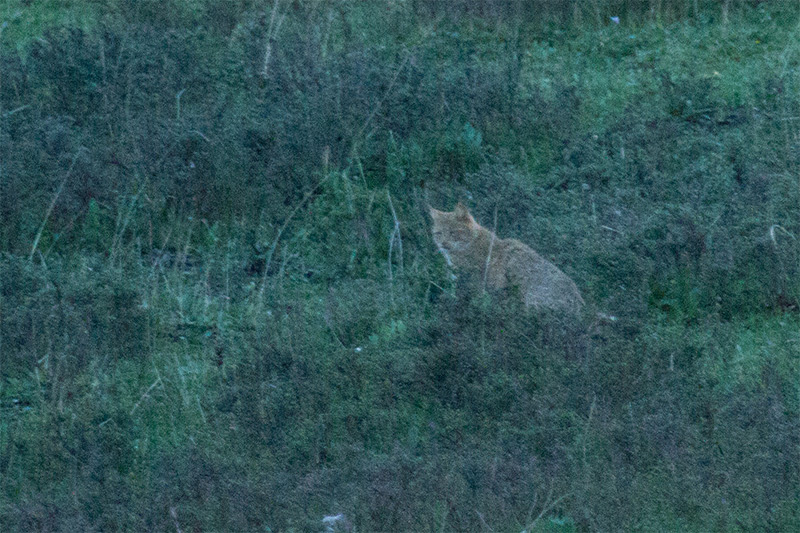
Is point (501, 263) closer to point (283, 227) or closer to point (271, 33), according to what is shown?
point (283, 227)

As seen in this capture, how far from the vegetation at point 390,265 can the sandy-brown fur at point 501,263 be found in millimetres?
148

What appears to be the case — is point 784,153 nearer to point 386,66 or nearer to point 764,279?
point 764,279

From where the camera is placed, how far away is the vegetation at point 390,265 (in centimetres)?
372

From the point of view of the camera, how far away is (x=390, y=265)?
5270 mm

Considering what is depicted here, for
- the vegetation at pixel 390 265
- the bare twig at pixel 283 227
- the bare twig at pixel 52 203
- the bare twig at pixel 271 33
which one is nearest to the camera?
the vegetation at pixel 390 265

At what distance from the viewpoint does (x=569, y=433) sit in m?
3.92

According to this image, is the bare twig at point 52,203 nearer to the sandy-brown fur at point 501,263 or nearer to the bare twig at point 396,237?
the bare twig at point 396,237

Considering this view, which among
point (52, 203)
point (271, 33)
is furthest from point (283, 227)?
point (271, 33)

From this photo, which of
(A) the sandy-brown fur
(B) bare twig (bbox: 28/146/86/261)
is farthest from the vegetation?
(A) the sandy-brown fur

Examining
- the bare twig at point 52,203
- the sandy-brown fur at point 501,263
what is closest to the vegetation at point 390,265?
the bare twig at point 52,203

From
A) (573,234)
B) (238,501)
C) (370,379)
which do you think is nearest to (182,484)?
(238,501)

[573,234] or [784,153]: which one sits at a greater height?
[784,153]

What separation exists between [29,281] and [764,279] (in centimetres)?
418

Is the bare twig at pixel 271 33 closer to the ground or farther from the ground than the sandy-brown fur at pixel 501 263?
farther from the ground
